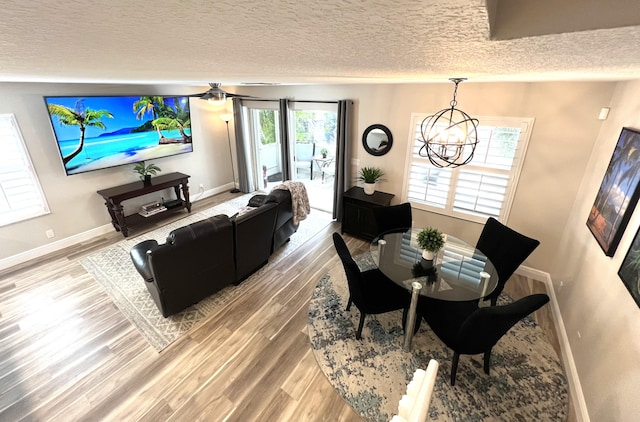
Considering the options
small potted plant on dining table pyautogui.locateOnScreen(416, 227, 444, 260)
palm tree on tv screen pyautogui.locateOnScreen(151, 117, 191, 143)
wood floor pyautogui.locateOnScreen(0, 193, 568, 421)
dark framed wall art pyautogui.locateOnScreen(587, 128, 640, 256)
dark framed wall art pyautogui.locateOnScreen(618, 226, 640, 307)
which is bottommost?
wood floor pyautogui.locateOnScreen(0, 193, 568, 421)

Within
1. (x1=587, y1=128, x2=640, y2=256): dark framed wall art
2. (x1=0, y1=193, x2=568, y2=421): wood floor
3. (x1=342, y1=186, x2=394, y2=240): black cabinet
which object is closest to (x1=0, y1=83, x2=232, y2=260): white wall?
(x1=0, y1=193, x2=568, y2=421): wood floor

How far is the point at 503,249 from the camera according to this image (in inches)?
114

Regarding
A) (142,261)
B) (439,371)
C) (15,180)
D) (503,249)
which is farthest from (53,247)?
(503,249)

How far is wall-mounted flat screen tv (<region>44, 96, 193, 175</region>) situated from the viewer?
3787 millimetres

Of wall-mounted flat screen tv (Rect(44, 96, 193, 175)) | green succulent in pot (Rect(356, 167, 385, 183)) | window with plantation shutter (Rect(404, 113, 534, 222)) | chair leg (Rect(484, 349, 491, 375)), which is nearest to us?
chair leg (Rect(484, 349, 491, 375))

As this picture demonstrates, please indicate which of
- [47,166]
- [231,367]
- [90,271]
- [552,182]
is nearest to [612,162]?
[552,182]

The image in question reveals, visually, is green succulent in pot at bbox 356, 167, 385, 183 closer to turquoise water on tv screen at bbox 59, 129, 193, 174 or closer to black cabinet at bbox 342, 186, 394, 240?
black cabinet at bbox 342, 186, 394, 240

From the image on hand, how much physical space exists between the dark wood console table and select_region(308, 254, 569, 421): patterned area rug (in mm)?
3376

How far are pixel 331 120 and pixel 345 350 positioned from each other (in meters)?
4.70

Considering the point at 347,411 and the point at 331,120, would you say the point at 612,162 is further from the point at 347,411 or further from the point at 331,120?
the point at 331,120

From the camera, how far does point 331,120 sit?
19.7ft

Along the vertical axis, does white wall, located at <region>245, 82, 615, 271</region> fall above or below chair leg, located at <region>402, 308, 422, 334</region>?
above

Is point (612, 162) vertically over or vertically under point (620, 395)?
over

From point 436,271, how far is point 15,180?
17.3ft
